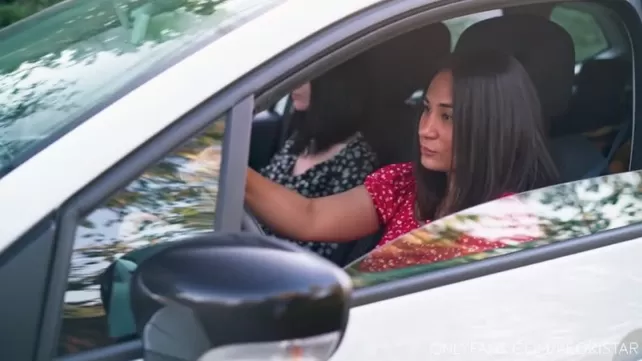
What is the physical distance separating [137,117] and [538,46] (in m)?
1.48

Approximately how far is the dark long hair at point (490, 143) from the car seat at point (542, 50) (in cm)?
29

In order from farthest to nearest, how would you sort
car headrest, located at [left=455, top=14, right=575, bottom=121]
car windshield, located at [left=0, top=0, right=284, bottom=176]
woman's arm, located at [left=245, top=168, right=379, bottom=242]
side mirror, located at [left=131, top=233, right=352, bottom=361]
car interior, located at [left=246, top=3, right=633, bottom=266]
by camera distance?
1. car headrest, located at [left=455, top=14, right=575, bottom=121]
2. car interior, located at [left=246, top=3, right=633, bottom=266]
3. woman's arm, located at [left=245, top=168, right=379, bottom=242]
4. car windshield, located at [left=0, top=0, right=284, bottom=176]
5. side mirror, located at [left=131, top=233, right=352, bottom=361]

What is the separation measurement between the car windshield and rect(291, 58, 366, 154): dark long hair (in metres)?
0.79

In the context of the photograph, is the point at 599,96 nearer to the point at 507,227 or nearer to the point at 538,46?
the point at 538,46

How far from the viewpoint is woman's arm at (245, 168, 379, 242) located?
210cm

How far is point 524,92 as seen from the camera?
7.29ft

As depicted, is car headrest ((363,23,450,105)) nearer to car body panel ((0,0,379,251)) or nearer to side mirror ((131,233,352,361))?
car body panel ((0,0,379,251))

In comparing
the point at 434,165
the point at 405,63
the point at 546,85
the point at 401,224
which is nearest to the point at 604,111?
the point at 546,85

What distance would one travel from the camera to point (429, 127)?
7.39 feet

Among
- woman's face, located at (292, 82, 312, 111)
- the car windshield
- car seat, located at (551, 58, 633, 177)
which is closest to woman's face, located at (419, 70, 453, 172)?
car seat, located at (551, 58, 633, 177)

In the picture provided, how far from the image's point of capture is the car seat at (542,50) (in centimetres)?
255

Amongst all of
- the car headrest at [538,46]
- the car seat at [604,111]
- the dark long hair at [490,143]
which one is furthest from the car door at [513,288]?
the car headrest at [538,46]

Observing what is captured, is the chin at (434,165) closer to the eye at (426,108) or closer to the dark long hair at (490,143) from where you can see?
the dark long hair at (490,143)

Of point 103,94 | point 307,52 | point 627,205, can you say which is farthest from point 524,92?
point 103,94
